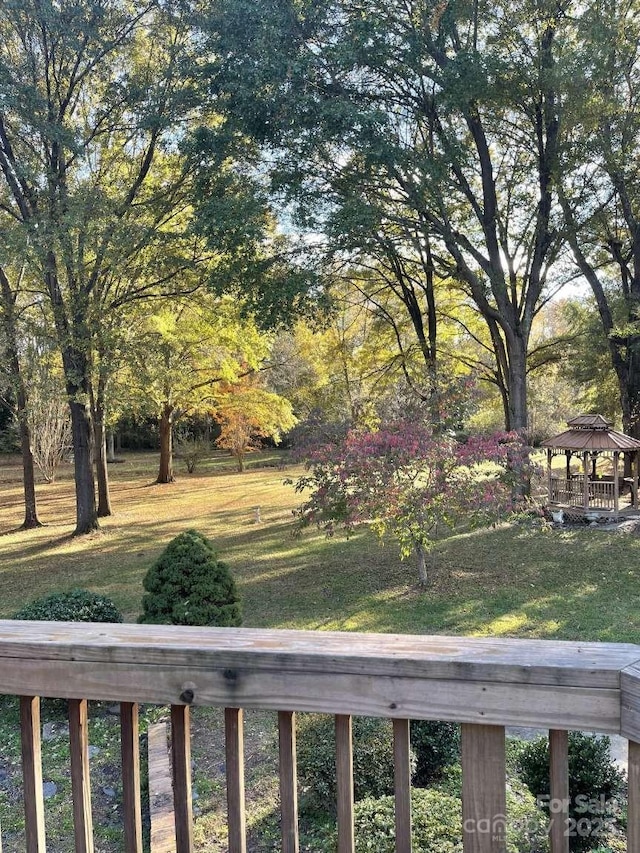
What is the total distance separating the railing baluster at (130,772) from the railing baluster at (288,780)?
0.89ft

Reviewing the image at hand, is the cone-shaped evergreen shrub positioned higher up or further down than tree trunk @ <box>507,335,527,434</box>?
further down

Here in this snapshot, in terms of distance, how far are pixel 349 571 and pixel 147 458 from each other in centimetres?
2205

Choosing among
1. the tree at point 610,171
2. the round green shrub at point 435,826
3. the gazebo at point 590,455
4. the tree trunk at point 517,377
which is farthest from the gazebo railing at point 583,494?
the round green shrub at point 435,826

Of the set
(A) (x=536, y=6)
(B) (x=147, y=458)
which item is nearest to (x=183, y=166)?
(A) (x=536, y=6)

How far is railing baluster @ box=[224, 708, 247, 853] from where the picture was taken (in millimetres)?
1021

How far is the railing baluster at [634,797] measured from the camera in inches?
34.5

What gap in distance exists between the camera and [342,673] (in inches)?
37.5

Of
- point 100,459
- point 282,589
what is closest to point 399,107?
point 282,589

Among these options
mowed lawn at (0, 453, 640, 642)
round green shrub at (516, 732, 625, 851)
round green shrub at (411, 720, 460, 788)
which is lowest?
mowed lawn at (0, 453, 640, 642)

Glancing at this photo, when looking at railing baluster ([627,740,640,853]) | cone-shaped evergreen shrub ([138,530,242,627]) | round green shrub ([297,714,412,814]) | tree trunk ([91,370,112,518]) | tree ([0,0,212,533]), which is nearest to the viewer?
railing baluster ([627,740,640,853])

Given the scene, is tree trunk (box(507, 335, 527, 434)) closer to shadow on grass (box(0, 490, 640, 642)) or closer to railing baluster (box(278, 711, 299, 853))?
shadow on grass (box(0, 490, 640, 642))

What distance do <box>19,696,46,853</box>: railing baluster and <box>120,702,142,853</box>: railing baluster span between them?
0.17 metres

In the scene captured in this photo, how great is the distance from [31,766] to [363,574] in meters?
7.63

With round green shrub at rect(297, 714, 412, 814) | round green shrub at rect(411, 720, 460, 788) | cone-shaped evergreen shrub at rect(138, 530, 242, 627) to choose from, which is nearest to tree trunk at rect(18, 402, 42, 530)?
cone-shaped evergreen shrub at rect(138, 530, 242, 627)
